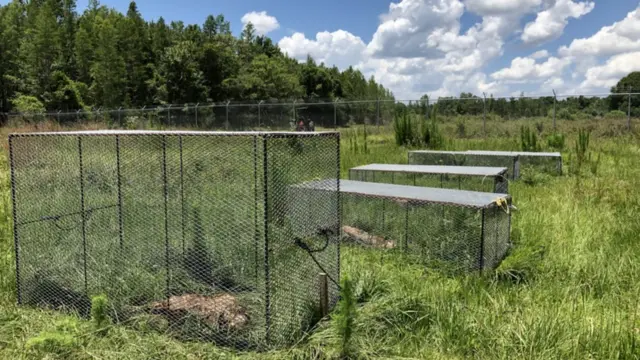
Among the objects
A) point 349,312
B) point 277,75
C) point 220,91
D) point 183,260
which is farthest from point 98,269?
point 277,75

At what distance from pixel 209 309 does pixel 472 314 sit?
1.84m

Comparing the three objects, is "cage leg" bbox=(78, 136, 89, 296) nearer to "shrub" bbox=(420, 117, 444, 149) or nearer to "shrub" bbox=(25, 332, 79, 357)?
"shrub" bbox=(25, 332, 79, 357)

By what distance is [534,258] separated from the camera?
13.9 feet

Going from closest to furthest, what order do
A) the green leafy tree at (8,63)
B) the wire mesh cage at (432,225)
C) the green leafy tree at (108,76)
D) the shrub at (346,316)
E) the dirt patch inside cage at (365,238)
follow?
the shrub at (346,316), the wire mesh cage at (432,225), the dirt patch inside cage at (365,238), the green leafy tree at (108,76), the green leafy tree at (8,63)

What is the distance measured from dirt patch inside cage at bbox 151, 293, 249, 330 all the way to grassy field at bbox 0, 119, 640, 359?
17 centimetres

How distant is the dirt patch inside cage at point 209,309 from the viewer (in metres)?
3.02

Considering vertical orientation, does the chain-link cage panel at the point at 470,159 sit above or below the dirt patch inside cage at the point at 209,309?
above

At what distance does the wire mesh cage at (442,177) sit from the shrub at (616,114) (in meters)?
12.3

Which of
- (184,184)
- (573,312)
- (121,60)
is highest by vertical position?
(121,60)

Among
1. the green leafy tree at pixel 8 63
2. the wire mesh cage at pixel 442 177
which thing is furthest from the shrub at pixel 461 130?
the green leafy tree at pixel 8 63

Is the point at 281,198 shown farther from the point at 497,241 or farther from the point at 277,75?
the point at 277,75

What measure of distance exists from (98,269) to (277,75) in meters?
47.0

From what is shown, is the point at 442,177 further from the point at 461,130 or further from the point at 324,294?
the point at 461,130

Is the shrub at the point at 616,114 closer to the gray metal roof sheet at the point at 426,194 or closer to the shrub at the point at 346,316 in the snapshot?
the gray metal roof sheet at the point at 426,194
